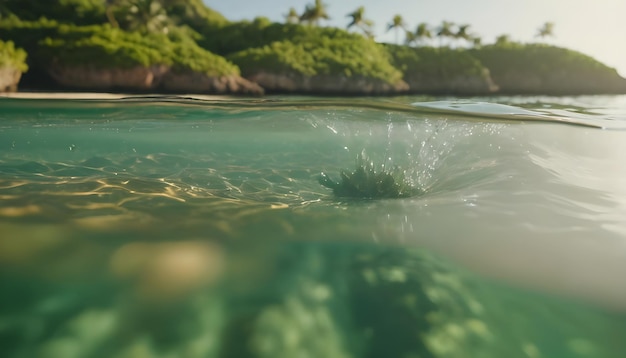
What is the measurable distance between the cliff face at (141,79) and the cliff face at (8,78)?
3432 millimetres

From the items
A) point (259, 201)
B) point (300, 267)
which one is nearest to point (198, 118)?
point (259, 201)

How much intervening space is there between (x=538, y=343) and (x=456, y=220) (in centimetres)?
193

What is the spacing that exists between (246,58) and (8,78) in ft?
54.0

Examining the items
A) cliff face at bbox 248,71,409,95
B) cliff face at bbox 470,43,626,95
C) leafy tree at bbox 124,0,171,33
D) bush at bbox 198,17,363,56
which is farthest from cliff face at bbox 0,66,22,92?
cliff face at bbox 470,43,626,95

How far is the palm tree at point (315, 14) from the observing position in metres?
45.8

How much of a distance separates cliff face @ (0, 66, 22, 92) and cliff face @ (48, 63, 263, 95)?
3.43 m

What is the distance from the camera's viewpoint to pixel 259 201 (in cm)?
441

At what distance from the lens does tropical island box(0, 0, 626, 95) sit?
23.9m

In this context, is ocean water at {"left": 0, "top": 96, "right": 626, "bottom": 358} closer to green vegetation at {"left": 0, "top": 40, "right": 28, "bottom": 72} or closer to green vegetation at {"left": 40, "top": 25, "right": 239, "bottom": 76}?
green vegetation at {"left": 0, "top": 40, "right": 28, "bottom": 72}

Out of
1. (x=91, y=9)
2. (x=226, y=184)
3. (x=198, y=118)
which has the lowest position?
(x=226, y=184)

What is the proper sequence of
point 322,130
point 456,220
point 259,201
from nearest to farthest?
point 456,220, point 259,201, point 322,130

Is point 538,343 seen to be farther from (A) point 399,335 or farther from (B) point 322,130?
(B) point 322,130

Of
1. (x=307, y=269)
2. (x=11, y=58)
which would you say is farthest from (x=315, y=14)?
(x=307, y=269)

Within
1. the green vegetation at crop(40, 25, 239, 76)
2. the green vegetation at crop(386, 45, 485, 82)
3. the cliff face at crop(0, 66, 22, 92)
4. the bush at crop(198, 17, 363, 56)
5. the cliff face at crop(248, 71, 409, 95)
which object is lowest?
the cliff face at crop(0, 66, 22, 92)
